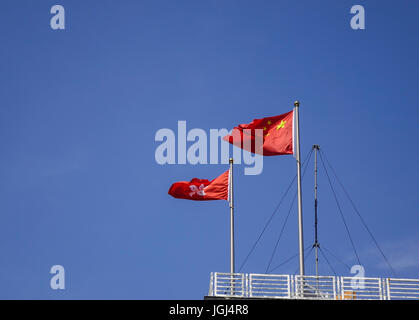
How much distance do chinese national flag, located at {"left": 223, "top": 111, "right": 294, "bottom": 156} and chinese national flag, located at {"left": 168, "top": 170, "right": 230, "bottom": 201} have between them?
4.71 meters

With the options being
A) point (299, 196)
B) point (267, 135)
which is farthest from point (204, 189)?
point (299, 196)

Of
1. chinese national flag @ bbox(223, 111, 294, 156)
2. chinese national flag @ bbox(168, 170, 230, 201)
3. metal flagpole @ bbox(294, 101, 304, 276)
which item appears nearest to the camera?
metal flagpole @ bbox(294, 101, 304, 276)

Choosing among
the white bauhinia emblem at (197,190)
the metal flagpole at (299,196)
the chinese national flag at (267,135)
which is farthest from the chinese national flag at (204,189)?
the metal flagpole at (299,196)

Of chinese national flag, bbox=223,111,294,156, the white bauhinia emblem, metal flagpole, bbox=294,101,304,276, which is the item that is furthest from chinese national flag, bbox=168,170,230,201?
metal flagpole, bbox=294,101,304,276

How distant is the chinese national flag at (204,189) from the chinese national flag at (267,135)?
471cm

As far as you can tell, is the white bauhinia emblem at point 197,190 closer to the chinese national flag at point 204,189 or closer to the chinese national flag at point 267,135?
the chinese national flag at point 204,189

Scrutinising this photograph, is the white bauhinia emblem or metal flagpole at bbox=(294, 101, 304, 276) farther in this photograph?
the white bauhinia emblem

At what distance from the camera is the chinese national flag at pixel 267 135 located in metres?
37.3

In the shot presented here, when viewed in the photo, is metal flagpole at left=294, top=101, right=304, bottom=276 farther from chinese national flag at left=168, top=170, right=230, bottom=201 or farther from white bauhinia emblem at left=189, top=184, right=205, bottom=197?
white bauhinia emblem at left=189, top=184, right=205, bottom=197

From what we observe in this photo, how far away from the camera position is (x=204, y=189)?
4400 centimetres

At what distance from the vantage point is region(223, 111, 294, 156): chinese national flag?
3731 cm
